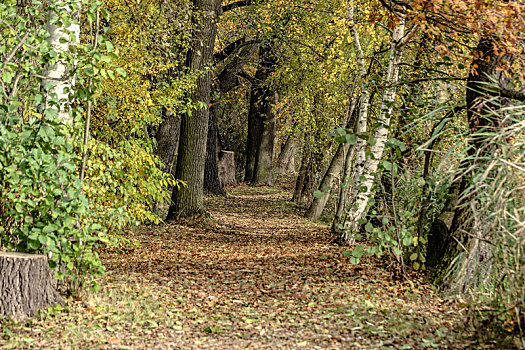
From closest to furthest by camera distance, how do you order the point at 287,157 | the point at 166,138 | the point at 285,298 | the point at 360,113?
the point at 285,298, the point at 360,113, the point at 166,138, the point at 287,157

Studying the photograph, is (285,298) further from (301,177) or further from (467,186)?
(301,177)

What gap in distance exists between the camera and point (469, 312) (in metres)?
4.85

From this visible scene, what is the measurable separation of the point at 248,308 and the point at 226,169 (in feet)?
54.2

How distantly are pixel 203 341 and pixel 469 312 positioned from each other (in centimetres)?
234

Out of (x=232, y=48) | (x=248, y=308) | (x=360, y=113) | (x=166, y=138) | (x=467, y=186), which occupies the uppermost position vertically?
(x=232, y=48)

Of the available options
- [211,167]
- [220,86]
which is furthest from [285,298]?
[220,86]

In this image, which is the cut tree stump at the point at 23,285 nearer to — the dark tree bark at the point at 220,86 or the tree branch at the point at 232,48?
the tree branch at the point at 232,48

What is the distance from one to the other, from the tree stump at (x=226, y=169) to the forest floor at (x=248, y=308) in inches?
510

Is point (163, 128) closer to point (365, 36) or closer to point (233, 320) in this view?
point (365, 36)

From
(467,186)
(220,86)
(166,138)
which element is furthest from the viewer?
(220,86)

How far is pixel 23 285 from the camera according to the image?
4.86 m

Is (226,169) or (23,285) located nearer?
(23,285)

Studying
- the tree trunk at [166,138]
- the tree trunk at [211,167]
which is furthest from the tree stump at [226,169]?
the tree trunk at [166,138]

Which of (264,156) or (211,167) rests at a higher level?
(264,156)
